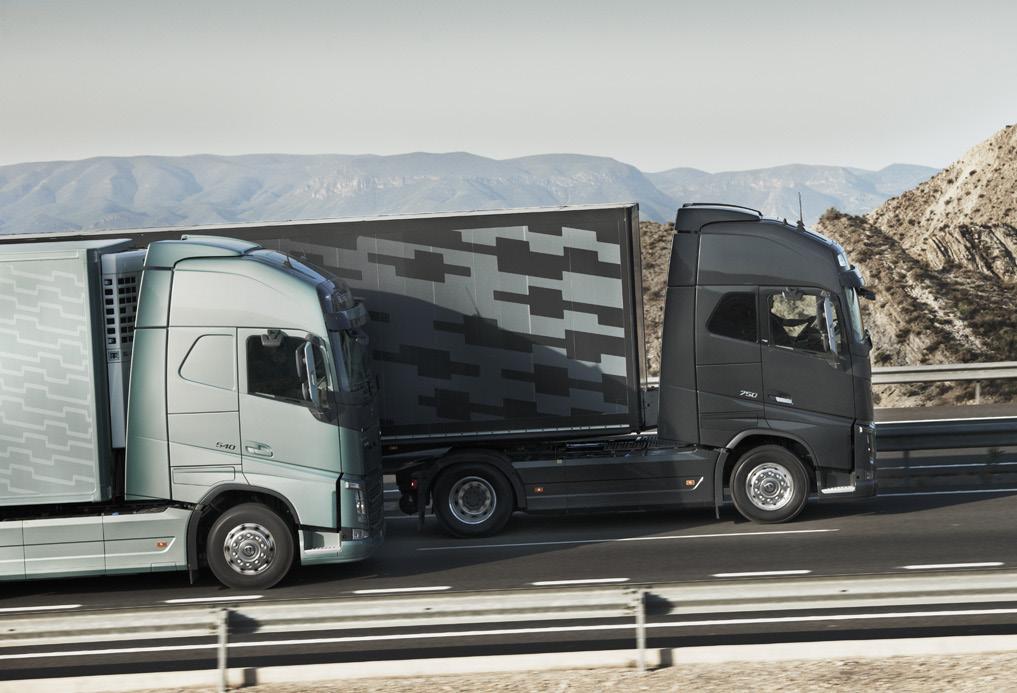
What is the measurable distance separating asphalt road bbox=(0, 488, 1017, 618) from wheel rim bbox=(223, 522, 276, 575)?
13.4 inches

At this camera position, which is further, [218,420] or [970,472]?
[970,472]

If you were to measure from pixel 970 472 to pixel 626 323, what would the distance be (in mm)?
6226

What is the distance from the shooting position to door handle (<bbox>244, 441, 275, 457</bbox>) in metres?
11.0

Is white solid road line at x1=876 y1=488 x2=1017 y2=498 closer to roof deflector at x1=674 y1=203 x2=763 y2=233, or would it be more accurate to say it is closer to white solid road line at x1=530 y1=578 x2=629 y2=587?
roof deflector at x1=674 y1=203 x2=763 y2=233

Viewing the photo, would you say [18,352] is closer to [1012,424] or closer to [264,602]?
[264,602]

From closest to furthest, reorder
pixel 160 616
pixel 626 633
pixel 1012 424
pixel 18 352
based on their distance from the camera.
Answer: pixel 160 616 < pixel 626 633 < pixel 18 352 < pixel 1012 424

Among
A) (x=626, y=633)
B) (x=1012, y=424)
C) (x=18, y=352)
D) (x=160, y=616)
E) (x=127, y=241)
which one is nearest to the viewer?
(x=160, y=616)

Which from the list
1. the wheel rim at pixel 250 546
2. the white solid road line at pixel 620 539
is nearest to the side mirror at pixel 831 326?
the white solid road line at pixel 620 539

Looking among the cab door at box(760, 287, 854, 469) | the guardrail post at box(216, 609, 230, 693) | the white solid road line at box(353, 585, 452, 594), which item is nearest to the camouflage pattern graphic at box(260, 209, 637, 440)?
the cab door at box(760, 287, 854, 469)

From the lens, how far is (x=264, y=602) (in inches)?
306

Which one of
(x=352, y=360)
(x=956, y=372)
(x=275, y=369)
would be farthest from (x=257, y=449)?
(x=956, y=372)

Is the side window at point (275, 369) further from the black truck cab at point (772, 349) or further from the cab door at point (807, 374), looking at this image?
the cab door at point (807, 374)

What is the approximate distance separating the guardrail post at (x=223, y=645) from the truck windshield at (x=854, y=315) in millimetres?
8148

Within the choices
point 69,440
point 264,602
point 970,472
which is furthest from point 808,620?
point 970,472
